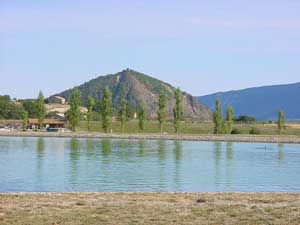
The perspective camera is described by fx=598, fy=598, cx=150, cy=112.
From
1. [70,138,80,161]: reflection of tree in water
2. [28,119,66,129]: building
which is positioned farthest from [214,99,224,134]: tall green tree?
[28,119,66,129]: building

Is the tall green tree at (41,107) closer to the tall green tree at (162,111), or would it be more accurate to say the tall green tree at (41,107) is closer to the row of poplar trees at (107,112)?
the row of poplar trees at (107,112)

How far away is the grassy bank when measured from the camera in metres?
13.3

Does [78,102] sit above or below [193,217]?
above

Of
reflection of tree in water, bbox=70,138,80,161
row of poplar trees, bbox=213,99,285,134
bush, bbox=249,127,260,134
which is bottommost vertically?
reflection of tree in water, bbox=70,138,80,161

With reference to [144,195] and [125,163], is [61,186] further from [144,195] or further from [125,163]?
[125,163]

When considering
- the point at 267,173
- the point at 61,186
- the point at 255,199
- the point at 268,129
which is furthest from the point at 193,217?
the point at 268,129

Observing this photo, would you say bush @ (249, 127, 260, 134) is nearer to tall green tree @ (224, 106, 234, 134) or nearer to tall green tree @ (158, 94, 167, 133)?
tall green tree @ (224, 106, 234, 134)

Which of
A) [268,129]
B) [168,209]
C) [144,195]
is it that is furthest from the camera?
[268,129]

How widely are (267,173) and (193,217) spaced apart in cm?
2119

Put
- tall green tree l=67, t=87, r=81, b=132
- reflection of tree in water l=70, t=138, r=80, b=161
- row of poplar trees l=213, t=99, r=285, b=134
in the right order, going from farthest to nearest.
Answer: row of poplar trees l=213, t=99, r=285, b=134, tall green tree l=67, t=87, r=81, b=132, reflection of tree in water l=70, t=138, r=80, b=161

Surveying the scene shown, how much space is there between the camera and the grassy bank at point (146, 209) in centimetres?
1327

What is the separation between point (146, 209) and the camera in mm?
14828

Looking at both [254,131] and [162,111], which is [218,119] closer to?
[162,111]

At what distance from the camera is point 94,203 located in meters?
16.0
